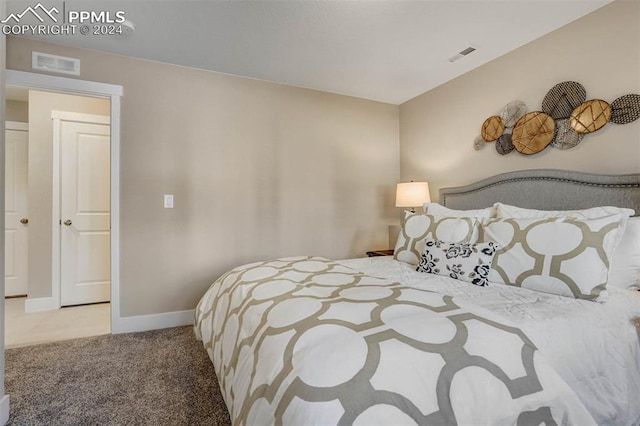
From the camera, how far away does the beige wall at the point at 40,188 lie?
128 inches

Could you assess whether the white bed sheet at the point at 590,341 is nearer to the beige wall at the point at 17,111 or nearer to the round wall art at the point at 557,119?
the round wall art at the point at 557,119

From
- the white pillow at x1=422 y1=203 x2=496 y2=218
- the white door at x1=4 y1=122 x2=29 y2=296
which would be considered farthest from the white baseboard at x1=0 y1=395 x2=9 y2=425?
the white door at x1=4 y1=122 x2=29 y2=296

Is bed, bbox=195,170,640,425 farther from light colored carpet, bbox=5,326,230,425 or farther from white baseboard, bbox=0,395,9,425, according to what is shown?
white baseboard, bbox=0,395,9,425

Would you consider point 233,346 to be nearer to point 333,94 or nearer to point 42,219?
point 333,94

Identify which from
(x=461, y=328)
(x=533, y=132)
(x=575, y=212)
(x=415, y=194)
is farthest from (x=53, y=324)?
(x=533, y=132)

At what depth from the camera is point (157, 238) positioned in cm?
269

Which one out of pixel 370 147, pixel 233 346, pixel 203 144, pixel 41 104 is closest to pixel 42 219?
pixel 41 104

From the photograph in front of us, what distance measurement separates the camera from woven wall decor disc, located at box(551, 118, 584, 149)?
2.05 m

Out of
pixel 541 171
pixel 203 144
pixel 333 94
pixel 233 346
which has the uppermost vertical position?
pixel 333 94

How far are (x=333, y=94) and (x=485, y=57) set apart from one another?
156 cm

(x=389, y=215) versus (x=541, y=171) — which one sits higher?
(x=541, y=171)

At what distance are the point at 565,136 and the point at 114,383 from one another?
11.5ft

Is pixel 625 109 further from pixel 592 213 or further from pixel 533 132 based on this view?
pixel 592 213

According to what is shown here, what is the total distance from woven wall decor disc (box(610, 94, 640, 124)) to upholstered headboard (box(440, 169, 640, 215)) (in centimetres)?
38
